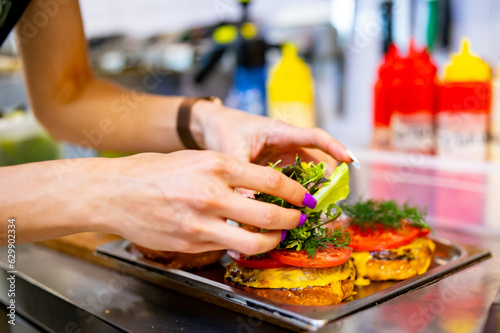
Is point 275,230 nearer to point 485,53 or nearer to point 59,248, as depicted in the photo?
point 59,248

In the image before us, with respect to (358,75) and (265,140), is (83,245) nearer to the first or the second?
(265,140)

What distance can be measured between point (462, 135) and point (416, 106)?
0.14 m

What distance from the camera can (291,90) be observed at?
1.68m

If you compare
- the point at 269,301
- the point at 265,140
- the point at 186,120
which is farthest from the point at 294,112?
the point at 269,301

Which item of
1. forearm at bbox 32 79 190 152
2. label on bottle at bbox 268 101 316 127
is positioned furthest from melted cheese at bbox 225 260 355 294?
label on bottle at bbox 268 101 316 127

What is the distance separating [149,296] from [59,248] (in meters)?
0.42

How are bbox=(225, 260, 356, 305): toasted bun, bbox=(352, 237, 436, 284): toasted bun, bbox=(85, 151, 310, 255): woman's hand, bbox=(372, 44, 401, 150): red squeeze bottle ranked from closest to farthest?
bbox=(85, 151, 310, 255): woman's hand
bbox=(225, 260, 356, 305): toasted bun
bbox=(352, 237, 436, 284): toasted bun
bbox=(372, 44, 401, 150): red squeeze bottle

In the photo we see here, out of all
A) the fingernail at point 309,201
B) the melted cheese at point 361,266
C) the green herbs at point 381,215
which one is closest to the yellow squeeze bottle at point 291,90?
the green herbs at point 381,215

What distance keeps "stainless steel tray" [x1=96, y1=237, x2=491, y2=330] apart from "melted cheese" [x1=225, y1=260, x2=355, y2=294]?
0.12 ft

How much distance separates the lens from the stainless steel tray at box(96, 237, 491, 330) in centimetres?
70

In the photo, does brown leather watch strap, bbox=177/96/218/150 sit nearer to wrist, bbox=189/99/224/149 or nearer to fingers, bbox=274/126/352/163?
wrist, bbox=189/99/224/149

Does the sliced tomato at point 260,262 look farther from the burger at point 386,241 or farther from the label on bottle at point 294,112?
the label on bottle at point 294,112

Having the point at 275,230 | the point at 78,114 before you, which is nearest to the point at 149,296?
the point at 275,230

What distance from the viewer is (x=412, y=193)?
54.2 inches
